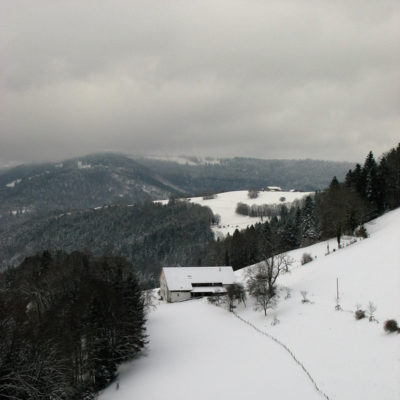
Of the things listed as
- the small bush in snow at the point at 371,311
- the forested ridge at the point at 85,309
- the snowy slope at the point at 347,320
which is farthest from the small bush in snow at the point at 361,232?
the small bush in snow at the point at 371,311

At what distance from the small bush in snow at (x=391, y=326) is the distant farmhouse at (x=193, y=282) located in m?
41.0

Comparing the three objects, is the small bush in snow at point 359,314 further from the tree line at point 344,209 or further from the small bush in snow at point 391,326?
the tree line at point 344,209

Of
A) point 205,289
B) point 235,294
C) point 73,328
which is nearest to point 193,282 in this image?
point 205,289

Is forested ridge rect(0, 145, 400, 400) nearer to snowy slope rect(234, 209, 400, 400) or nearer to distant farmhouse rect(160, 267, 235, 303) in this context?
distant farmhouse rect(160, 267, 235, 303)

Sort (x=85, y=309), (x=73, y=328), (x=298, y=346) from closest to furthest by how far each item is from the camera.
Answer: (x=298, y=346) < (x=73, y=328) < (x=85, y=309)

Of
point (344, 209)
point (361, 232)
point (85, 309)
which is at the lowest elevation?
point (85, 309)

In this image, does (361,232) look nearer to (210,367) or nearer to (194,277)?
(194,277)

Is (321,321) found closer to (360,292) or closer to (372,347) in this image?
(360,292)

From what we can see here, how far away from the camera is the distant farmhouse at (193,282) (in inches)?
2682

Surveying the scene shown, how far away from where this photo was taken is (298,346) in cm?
2988

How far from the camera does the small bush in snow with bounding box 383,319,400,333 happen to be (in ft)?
81.4

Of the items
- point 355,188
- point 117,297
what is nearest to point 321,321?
point 117,297

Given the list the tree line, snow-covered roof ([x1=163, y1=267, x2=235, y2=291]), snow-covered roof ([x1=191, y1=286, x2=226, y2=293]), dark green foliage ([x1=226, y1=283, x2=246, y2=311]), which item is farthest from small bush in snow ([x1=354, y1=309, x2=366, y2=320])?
snow-covered roof ([x1=163, y1=267, x2=235, y2=291])

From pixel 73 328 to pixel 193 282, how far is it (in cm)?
4030
